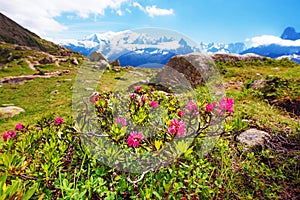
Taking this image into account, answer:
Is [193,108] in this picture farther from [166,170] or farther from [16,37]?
[16,37]

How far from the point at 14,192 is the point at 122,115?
180 cm

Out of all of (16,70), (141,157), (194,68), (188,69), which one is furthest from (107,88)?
(16,70)

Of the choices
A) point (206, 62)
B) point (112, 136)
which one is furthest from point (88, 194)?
point (206, 62)

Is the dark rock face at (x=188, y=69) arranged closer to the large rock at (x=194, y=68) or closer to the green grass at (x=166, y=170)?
the large rock at (x=194, y=68)

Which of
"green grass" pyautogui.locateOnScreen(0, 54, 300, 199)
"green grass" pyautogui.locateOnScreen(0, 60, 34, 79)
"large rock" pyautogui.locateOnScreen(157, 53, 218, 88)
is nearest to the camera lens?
"green grass" pyautogui.locateOnScreen(0, 54, 300, 199)

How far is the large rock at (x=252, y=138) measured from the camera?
12.2ft

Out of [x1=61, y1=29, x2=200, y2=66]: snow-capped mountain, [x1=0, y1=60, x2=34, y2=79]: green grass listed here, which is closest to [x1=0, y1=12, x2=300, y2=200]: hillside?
[x1=61, y1=29, x2=200, y2=66]: snow-capped mountain

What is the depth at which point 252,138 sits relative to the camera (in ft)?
12.7

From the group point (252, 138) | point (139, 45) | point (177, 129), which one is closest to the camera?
point (177, 129)

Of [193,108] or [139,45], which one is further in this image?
[139,45]

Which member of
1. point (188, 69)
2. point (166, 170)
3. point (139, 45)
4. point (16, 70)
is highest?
point (139, 45)

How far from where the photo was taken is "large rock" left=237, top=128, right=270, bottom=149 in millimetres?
3729

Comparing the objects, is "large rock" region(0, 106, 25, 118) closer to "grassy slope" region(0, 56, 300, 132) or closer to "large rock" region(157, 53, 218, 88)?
"grassy slope" region(0, 56, 300, 132)

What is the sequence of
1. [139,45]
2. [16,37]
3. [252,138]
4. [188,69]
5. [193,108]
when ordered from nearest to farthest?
[193,108], [139,45], [252,138], [188,69], [16,37]
